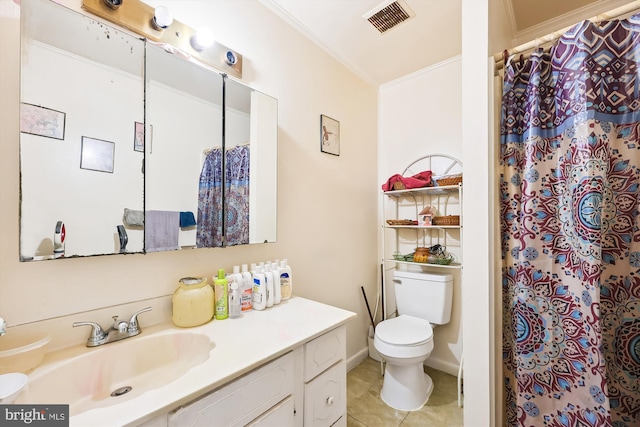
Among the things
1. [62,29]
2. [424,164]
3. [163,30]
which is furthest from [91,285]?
[424,164]

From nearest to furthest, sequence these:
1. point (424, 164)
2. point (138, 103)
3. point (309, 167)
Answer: point (138, 103) < point (309, 167) < point (424, 164)

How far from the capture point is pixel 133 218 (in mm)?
1072

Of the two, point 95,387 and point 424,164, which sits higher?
point 424,164

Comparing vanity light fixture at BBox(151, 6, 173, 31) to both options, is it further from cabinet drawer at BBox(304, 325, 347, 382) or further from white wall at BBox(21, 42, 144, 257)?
cabinet drawer at BBox(304, 325, 347, 382)

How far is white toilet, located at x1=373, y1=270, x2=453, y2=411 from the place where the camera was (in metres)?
1.68

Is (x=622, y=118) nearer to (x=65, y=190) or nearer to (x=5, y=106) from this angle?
(x=65, y=190)

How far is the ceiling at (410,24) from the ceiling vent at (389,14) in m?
0.02

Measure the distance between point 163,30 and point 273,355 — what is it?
1.43 metres

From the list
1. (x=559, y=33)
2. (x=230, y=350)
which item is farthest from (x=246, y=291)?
(x=559, y=33)

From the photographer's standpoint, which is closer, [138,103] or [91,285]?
[91,285]

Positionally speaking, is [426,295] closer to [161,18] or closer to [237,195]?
[237,195]

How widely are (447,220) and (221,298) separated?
165 cm

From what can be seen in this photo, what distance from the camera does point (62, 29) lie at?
930 mm
